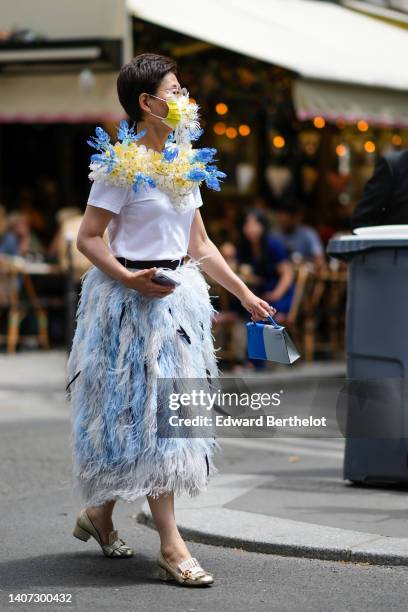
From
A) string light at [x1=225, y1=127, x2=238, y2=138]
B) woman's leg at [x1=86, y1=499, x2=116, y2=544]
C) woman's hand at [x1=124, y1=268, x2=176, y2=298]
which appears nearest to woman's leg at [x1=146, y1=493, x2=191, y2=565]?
woman's leg at [x1=86, y1=499, x2=116, y2=544]

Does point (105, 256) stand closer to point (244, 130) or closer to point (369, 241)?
point (369, 241)

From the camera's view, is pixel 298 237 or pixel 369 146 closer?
pixel 298 237

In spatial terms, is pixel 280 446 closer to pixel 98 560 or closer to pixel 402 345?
pixel 402 345

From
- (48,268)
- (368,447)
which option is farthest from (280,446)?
(48,268)

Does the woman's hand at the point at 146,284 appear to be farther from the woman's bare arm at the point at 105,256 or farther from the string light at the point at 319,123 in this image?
the string light at the point at 319,123

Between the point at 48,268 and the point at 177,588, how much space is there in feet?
32.0

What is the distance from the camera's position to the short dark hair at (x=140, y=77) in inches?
195

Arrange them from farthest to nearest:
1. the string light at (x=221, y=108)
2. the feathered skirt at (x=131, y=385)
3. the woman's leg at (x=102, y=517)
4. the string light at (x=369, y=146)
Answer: the string light at (x=369, y=146) → the string light at (x=221, y=108) → the woman's leg at (x=102, y=517) → the feathered skirt at (x=131, y=385)

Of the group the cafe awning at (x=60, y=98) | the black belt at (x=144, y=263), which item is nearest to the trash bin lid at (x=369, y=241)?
the black belt at (x=144, y=263)

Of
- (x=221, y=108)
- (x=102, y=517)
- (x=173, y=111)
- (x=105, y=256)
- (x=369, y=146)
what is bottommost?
(x=102, y=517)

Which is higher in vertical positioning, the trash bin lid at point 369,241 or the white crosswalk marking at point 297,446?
the trash bin lid at point 369,241

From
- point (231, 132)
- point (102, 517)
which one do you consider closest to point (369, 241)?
point (102, 517)

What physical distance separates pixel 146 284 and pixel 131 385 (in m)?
0.40

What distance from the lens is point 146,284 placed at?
4820 millimetres
